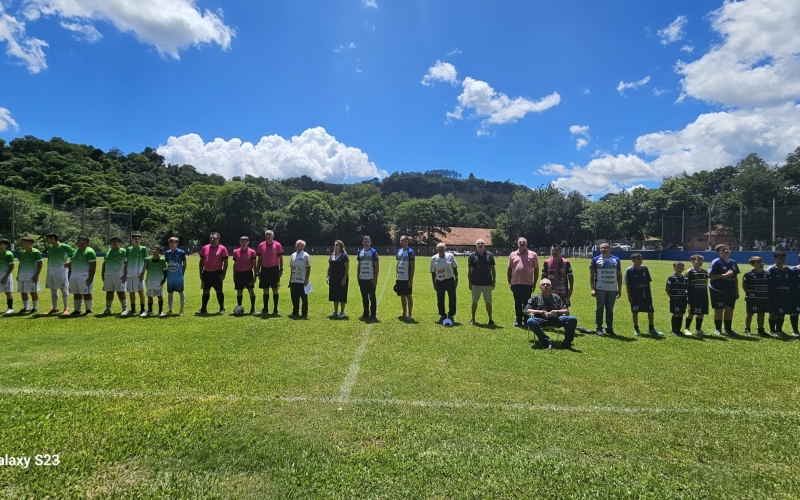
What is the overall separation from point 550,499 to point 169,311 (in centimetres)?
924

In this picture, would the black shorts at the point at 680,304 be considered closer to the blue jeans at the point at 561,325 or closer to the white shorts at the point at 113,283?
the blue jeans at the point at 561,325

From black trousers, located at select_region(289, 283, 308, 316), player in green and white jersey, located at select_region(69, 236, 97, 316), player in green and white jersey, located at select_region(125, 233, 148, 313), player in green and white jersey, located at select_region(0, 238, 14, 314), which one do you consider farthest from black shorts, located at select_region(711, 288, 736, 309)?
player in green and white jersey, located at select_region(0, 238, 14, 314)

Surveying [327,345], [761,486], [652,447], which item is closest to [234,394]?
[327,345]

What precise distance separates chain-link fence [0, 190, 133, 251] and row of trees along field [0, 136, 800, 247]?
14057 mm

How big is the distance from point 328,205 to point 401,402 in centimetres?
7606

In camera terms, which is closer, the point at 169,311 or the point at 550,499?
the point at 550,499

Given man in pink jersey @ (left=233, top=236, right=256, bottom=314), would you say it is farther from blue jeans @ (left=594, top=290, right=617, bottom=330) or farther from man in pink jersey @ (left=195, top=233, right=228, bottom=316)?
blue jeans @ (left=594, top=290, right=617, bottom=330)

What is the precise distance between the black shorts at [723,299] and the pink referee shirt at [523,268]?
147 inches

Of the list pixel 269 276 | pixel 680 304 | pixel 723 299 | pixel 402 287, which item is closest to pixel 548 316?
pixel 680 304

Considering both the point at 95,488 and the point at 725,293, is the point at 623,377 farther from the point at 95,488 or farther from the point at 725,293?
the point at 95,488

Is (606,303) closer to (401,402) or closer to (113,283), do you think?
(401,402)

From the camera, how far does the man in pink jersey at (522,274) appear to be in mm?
8281

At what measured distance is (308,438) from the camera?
3.45 m

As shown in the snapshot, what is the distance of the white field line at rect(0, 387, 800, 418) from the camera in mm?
4121
